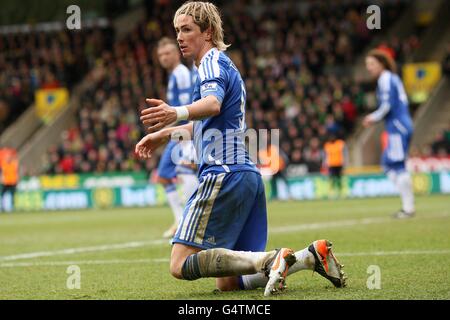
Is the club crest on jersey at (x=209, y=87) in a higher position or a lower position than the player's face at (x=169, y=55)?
lower

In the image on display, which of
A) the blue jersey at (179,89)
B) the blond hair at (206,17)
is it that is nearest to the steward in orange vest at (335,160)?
the blue jersey at (179,89)

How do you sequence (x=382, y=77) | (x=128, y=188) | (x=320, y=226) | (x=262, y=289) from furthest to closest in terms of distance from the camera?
1. (x=128, y=188)
2. (x=382, y=77)
3. (x=320, y=226)
4. (x=262, y=289)

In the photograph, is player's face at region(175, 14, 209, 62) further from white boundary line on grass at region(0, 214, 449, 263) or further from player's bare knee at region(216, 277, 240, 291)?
white boundary line on grass at region(0, 214, 449, 263)

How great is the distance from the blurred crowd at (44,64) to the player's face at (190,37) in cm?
2849

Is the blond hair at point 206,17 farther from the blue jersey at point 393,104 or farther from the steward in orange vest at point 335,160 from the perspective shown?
the steward in orange vest at point 335,160

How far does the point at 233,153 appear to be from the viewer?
6.21 metres

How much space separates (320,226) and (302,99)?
15637mm

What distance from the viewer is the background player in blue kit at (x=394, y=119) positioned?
45.3ft

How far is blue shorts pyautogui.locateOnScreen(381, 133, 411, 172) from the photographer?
13.9m

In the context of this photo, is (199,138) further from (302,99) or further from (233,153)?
(302,99)

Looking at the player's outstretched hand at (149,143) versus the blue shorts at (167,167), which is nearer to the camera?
the player's outstretched hand at (149,143)

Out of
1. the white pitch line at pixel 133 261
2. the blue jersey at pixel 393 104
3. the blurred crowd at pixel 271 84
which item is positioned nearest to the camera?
the white pitch line at pixel 133 261

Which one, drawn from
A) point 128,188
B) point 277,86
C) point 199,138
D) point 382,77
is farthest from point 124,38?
point 199,138

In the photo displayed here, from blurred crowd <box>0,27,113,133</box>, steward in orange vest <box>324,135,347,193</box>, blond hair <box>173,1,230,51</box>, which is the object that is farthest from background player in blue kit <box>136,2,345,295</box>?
blurred crowd <box>0,27,113,133</box>
